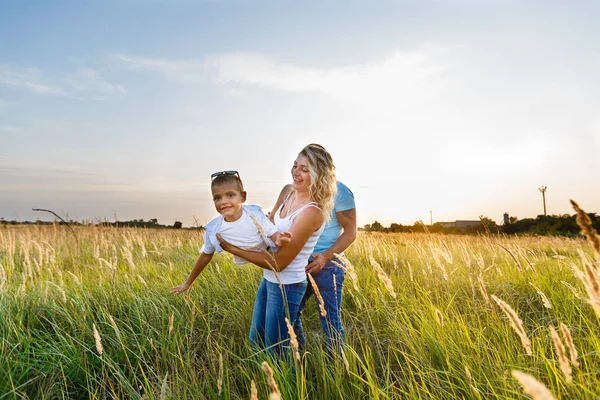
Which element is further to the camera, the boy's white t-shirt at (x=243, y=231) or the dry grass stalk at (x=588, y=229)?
the boy's white t-shirt at (x=243, y=231)

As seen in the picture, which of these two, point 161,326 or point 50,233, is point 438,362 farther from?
point 50,233

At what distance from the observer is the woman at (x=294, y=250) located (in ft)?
10.2

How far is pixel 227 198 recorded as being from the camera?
3.24m

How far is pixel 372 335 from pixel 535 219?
45.9m

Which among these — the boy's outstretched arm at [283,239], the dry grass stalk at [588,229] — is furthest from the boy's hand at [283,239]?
the dry grass stalk at [588,229]

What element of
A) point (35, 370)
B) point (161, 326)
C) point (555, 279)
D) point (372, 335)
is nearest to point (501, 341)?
point (372, 335)

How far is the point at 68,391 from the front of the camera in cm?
333

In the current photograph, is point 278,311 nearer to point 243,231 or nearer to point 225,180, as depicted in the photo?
point 243,231

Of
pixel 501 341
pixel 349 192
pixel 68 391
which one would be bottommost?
pixel 68 391

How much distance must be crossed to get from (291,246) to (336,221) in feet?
3.02

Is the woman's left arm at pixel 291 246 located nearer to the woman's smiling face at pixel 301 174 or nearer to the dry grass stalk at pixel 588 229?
the woman's smiling face at pixel 301 174

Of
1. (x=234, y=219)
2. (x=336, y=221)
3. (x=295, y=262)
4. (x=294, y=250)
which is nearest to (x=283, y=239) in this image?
(x=294, y=250)

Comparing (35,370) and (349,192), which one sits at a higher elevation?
(349,192)

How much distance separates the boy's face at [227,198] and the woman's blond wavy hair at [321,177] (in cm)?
53
